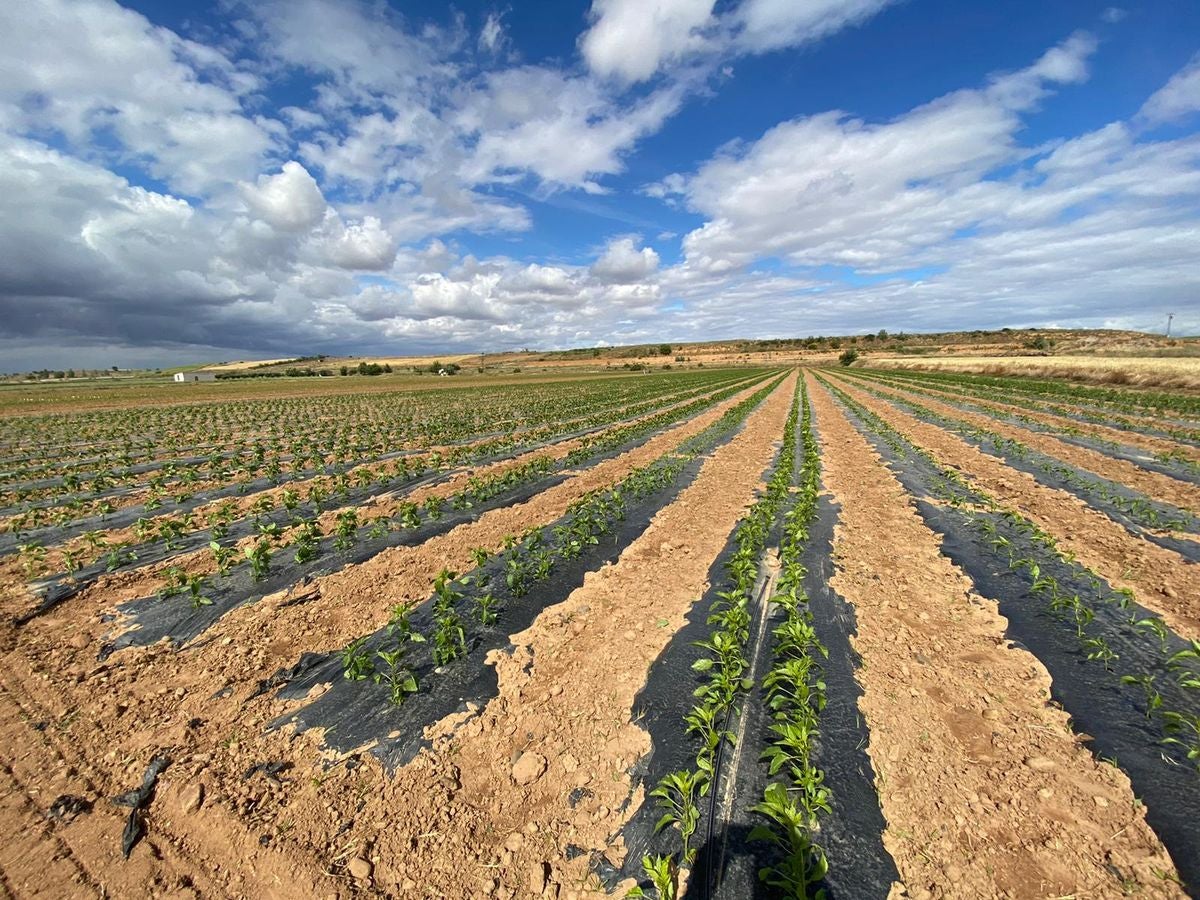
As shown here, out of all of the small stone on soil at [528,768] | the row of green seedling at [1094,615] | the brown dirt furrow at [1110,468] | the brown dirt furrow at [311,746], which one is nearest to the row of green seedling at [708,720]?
the brown dirt furrow at [311,746]

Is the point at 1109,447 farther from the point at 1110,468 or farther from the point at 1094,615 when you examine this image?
the point at 1094,615

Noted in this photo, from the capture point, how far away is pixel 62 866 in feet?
10.9

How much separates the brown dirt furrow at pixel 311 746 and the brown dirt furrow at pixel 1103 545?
245 inches

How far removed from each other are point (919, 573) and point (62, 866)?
989cm

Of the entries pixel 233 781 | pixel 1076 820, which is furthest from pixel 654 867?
pixel 233 781

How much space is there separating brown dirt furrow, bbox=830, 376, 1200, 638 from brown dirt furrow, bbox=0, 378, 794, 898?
6213mm

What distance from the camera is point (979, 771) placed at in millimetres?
3932

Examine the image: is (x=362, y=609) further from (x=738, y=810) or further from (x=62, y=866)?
(x=738, y=810)

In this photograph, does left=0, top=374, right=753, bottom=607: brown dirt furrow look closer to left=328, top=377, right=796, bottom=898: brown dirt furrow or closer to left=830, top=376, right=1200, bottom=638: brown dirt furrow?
left=328, top=377, right=796, bottom=898: brown dirt furrow

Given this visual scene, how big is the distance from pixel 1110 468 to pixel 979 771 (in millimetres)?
15554

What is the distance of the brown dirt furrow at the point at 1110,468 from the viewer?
1126 centimetres

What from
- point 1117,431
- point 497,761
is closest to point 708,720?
point 497,761

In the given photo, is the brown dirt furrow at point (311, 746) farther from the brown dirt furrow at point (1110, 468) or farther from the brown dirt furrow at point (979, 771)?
the brown dirt furrow at point (1110, 468)

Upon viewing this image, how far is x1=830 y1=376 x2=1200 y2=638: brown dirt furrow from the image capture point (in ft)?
21.4
